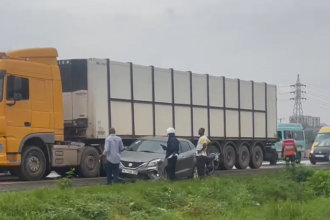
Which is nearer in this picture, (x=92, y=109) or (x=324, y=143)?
(x=92, y=109)

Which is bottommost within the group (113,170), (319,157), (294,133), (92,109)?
(319,157)

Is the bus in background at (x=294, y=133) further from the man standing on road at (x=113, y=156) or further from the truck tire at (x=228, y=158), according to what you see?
the man standing on road at (x=113, y=156)

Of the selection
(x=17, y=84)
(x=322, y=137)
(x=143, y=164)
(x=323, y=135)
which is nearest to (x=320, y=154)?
(x=322, y=137)

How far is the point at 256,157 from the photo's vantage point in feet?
97.5

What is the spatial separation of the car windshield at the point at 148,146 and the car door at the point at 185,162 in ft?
2.05

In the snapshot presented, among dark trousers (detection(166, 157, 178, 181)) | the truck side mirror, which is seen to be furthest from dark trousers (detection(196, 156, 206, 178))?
the truck side mirror

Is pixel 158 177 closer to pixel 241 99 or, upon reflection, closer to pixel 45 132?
pixel 45 132

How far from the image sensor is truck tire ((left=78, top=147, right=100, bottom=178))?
67.1ft

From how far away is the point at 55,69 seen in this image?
19.8 metres

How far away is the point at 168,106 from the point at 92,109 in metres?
4.14

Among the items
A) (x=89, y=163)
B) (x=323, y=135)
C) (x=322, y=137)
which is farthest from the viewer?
(x=323, y=135)

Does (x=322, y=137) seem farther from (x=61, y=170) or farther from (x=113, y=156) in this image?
(x=113, y=156)

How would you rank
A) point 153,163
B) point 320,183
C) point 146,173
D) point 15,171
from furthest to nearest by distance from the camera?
point 15,171, point 153,163, point 146,173, point 320,183

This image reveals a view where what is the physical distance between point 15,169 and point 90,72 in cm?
441
